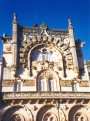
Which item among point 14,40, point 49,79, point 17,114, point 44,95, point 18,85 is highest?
point 14,40

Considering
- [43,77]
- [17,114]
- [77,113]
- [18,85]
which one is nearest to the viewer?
[17,114]

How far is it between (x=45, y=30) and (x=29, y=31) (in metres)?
2.28

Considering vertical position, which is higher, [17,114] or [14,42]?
[14,42]

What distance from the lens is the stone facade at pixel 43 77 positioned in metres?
25.2

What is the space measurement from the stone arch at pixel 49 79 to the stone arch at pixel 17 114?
11.4ft

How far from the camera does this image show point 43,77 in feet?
93.2

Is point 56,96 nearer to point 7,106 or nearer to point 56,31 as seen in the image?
point 7,106

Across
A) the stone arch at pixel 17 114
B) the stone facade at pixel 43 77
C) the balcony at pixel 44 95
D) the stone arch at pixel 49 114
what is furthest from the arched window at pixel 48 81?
the stone arch at pixel 17 114

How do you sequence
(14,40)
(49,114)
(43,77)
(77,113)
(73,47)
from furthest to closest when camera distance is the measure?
(73,47), (14,40), (43,77), (77,113), (49,114)

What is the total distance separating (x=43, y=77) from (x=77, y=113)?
19.6 ft

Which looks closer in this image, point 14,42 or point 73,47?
point 14,42

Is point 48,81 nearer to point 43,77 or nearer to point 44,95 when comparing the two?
point 43,77

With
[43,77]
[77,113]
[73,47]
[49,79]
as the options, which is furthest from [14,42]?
[77,113]

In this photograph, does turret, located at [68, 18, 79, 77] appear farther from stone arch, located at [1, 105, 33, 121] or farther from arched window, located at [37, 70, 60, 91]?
stone arch, located at [1, 105, 33, 121]
